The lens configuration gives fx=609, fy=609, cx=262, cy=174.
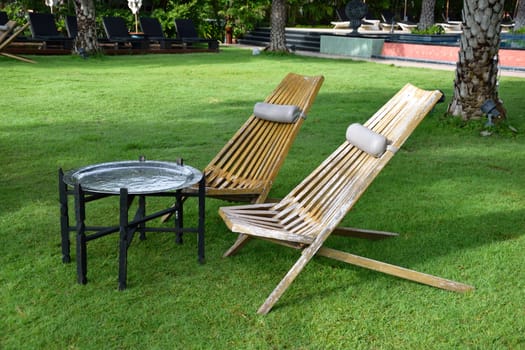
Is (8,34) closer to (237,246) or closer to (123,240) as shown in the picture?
(237,246)

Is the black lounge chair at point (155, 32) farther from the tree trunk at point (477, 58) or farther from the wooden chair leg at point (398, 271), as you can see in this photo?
the wooden chair leg at point (398, 271)

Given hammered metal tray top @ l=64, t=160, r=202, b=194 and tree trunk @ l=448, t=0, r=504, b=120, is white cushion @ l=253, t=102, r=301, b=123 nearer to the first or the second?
hammered metal tray top @ l=64, t=160, r=202, b=194

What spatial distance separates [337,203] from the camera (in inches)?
144

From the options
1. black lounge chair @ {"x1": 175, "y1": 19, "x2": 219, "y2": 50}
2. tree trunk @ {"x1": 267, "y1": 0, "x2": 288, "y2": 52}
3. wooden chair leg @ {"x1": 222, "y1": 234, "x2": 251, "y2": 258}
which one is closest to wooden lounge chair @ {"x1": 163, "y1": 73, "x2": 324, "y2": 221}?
wooden chair leg @ {"x1": 222, "y1": 234, "x2": 251, "y2": 258}

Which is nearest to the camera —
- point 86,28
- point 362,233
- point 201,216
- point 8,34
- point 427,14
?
point 201,216

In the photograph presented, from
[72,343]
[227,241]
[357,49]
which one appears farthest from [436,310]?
[357,49]

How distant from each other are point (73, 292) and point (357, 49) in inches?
704

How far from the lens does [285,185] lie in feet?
18.5

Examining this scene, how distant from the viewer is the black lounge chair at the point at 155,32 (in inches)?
817

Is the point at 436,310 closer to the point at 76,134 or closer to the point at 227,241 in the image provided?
the point at 227,241

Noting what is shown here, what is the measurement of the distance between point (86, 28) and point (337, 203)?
16018 mm

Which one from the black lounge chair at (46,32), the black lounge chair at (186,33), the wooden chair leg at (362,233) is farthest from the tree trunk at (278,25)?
the wooden chair leg at (362,233)

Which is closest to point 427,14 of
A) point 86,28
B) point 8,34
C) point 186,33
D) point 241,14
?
point 241,14

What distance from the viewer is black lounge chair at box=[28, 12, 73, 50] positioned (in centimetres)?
1861
